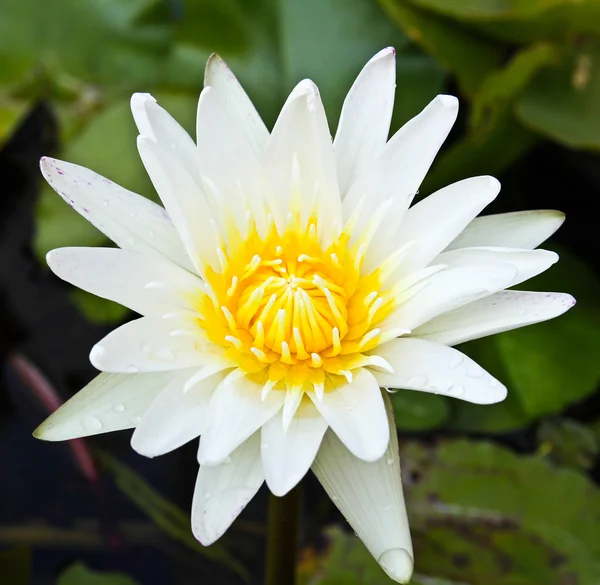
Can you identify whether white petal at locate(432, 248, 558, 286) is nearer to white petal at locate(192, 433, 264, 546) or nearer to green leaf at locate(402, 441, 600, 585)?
white petal at locate(192, 433, 264, 546)

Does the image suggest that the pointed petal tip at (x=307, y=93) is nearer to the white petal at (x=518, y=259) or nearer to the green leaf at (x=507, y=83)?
the white petal at (x=518, y=259)

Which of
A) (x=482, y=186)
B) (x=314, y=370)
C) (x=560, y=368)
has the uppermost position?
(x=482, y=186)

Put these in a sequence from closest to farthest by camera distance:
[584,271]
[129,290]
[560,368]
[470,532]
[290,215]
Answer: [129,290], [290,215], [470,532], [560,368], [584,271]

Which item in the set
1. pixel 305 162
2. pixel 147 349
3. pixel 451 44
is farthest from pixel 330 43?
pixel 147 349

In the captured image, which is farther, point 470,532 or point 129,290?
point 470,532

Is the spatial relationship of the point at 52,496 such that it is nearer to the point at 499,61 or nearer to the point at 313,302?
the point at 313,302

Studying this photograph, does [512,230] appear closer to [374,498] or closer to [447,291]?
[447,291]

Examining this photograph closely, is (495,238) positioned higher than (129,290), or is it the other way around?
(129,290)

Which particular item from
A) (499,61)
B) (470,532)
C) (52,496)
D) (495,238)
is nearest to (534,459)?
(470,532)
